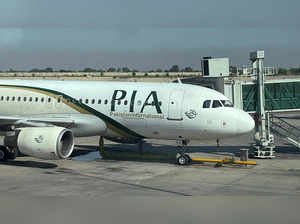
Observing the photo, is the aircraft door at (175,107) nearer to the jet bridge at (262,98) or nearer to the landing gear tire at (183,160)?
the landing gear tire at (183,160)

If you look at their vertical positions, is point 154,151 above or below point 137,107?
below

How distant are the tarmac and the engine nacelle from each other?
0.88 m

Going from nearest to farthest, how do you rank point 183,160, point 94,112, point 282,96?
point 183,160 < point 94,112 < point 282,96

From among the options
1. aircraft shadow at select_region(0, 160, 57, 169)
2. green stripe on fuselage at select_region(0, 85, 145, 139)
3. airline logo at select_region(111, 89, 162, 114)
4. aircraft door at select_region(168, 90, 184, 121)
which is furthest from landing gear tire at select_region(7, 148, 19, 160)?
aircraft door at select_region(168, 90, 184, 121)

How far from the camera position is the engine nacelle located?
20.6m

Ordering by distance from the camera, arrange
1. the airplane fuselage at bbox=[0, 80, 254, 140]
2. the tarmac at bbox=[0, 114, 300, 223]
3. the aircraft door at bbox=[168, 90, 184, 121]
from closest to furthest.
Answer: the tarmac at bbox=[0, 114, 300, 223] → the airplane fuselage at bbox=[0, 80, 254, 140] → the aircraft door at bbox=[168, 90, 184, 121]

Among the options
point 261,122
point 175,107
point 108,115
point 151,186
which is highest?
point 175,107

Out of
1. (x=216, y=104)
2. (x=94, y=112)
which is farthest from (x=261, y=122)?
(x=94, y=112)

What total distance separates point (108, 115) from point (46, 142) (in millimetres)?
3683

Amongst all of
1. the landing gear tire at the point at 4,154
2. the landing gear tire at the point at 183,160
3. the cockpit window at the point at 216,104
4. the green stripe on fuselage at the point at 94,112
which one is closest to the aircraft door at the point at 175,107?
the cockpit window at the point at 216,104

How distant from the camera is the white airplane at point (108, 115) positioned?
70.0ft

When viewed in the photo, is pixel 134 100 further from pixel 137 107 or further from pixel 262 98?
pixel 262 98

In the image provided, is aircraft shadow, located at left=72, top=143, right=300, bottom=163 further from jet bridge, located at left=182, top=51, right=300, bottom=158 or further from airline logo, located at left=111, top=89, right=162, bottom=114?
airline logo, located at left=111, top=89, right=162, bottom=114

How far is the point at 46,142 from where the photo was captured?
67.9 ft
